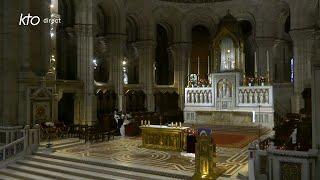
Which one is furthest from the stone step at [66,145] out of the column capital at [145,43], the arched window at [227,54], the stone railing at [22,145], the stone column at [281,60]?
the stone column at [281,60]

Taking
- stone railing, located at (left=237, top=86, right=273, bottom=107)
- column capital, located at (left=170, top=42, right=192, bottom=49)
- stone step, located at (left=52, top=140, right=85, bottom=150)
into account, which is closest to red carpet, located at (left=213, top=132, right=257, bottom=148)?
stone railing, located at (left=237, top=86, right=273, bottom=107)

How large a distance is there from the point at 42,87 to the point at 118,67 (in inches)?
306

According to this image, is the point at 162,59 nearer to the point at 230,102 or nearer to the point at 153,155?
the point at 230,102

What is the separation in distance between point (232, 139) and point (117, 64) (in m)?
9.83

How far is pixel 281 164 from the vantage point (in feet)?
25.5

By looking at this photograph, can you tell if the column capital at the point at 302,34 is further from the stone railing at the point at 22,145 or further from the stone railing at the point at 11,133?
the stone railing at the point at 11,133

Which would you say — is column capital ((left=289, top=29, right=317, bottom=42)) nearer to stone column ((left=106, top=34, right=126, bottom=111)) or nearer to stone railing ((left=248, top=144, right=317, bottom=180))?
stone column ((left=106, top=34, right=126, bottom=111))

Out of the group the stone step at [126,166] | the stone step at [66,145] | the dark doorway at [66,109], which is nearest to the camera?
the stone step at [126,166]

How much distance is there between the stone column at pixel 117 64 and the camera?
71.8ft

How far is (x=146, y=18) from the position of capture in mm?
24328

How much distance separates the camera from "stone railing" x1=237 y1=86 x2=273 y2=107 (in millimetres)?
19438

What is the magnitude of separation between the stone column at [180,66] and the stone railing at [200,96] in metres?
3.43

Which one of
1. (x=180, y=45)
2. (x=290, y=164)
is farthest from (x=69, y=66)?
(x=290, y=164)

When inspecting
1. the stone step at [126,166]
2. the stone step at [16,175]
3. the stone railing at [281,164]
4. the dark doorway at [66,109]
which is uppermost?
the dark doorway at [66,109]
